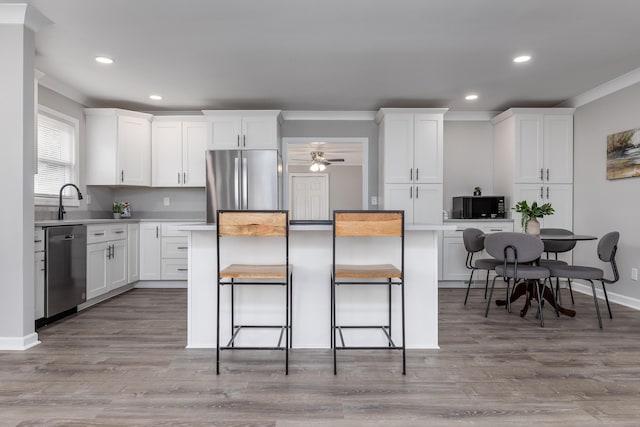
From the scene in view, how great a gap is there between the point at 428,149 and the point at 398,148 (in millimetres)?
380

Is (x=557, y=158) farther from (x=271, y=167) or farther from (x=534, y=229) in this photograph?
(x=271, y=167)

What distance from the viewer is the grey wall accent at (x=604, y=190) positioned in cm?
391

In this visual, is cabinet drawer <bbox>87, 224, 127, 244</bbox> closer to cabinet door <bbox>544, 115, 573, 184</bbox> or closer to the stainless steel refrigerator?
the stainless steel refrigerator

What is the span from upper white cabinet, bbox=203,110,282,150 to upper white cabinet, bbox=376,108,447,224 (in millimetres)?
1468

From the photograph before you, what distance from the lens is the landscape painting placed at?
3822 millimetres

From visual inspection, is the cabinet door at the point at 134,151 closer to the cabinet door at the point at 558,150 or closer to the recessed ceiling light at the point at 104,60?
the recessed ceiling light at the point at 104,60

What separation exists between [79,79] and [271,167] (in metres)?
2.20

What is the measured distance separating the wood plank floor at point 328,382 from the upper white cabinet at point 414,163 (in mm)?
2046

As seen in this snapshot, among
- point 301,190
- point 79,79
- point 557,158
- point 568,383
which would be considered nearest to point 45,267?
point 79,79

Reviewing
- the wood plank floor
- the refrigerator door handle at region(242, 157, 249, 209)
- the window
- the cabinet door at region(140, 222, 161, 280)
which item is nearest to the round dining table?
the wood plank floor

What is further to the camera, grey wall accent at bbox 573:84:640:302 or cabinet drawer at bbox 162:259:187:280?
cabinet drawer at bbox 162:259:187:280

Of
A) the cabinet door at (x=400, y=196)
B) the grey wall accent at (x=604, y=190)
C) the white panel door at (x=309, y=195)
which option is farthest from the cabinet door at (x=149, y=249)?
the grey wall accent at (x=604, y=190)

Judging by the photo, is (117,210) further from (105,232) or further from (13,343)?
(13,343)

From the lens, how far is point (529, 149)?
486 cm
